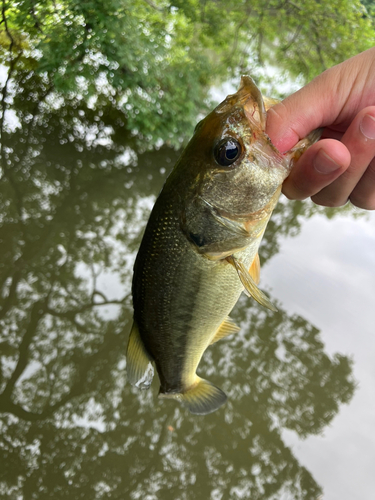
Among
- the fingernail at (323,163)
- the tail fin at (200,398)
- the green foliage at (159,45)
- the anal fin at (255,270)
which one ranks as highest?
the green foliage at (159,45)

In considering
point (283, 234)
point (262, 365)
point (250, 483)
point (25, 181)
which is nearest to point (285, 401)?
point (262, 365)

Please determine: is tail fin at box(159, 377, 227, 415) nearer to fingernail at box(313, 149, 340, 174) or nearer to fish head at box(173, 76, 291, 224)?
fish head at box(173, 76, 291, 224)

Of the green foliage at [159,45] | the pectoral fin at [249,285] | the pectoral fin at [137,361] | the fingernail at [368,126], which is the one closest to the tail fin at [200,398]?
Result: the pectoral fin at [137,361]

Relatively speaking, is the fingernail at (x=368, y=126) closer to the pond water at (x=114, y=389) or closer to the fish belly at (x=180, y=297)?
the fish belly at (x=180, y=297)

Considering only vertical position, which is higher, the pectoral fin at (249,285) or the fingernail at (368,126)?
the fingernail at (368,126)

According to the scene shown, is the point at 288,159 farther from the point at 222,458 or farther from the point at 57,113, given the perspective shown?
the point at 57,113

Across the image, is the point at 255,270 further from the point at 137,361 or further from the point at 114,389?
the point at 114,389

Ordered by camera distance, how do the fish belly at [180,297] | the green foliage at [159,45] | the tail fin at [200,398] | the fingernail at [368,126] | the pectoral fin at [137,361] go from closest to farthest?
the fingernail at [368,126] < the fish belly at [180,297] < the pectoral fin at [137,361] < the tail fin at [200,398] < the green foliage at [159,45]
